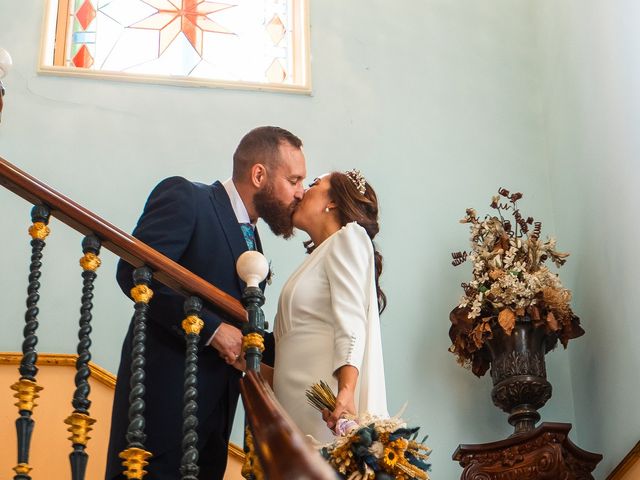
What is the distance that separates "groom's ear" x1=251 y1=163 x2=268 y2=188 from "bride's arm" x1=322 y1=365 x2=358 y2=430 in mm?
1076

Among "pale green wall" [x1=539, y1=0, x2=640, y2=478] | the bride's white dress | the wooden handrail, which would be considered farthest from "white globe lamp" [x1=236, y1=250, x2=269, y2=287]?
"pale green wall" [x1=539, y1=0, x2=640, y2=478]

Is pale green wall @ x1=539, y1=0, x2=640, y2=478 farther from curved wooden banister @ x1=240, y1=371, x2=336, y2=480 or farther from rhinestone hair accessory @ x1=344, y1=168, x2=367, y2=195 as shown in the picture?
curved wooden banister @ x1=240, y1=371, x2=336, y2=480

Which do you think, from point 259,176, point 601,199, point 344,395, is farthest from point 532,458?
point 259,176

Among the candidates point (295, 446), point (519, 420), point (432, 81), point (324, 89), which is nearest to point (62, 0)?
point (324, 89)

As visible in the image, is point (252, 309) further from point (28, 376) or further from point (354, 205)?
point (354, 205)

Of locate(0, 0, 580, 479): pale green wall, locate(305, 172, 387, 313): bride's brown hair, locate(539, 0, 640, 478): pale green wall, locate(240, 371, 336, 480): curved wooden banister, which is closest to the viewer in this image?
locate(240, 371, 336, 480): curved wooden banister

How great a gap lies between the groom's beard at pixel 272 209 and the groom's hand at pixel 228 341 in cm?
82

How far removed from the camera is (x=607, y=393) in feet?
16.3

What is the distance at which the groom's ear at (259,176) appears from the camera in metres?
4.28

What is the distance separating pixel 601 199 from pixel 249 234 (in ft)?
6.58

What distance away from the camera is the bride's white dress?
3.49 metres

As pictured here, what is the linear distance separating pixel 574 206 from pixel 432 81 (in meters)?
1.18

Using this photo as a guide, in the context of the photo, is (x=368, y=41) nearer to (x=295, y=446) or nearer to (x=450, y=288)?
(x=450, y=288)

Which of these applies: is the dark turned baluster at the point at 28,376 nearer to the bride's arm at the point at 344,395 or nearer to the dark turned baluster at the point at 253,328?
the dark turned baluster at the point at 253,328
